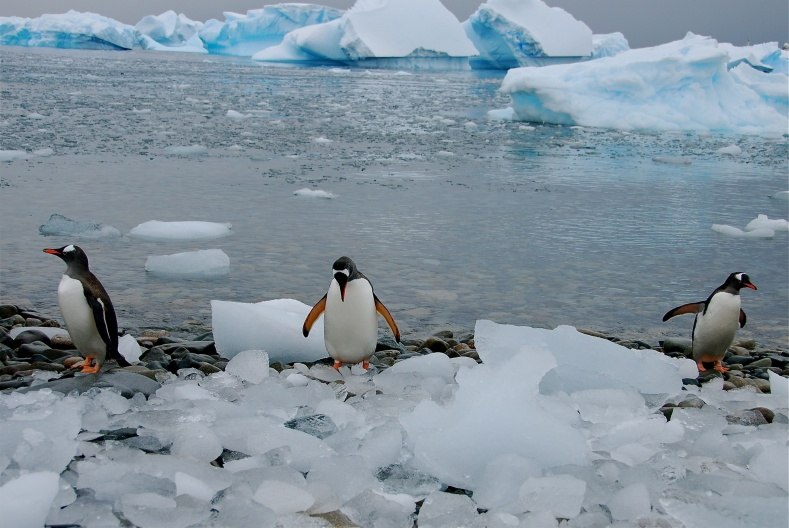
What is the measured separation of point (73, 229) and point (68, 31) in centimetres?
5082

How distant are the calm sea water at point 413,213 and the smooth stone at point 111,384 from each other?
1207 millimetres

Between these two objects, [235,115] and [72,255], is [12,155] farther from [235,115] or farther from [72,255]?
[72,255]

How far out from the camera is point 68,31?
167 ft

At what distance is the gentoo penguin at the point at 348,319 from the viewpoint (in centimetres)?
326

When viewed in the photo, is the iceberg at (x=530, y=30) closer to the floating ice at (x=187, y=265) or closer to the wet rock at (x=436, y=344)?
the floating ice at (x=187, y=265)

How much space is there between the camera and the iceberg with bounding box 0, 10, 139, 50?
51.1m

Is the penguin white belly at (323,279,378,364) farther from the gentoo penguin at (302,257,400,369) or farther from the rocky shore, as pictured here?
the rocky shore

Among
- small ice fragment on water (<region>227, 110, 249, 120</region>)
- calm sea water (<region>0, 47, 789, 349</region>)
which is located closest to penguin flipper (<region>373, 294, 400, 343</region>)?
calm sea water (<region>0, 47, 789, 349</region>)

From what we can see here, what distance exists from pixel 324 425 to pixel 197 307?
2116 mm

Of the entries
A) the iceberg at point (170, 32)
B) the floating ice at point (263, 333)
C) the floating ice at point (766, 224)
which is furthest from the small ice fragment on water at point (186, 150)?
the iceberg at point (170, 32)

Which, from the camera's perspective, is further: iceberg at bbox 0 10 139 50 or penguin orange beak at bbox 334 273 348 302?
iceberg at bbox 0 10 139 50

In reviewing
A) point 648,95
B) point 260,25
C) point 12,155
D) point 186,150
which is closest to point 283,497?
point 12,155

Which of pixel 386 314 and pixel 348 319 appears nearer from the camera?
pixel 348 319

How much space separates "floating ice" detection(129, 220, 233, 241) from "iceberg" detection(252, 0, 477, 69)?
3000cm
